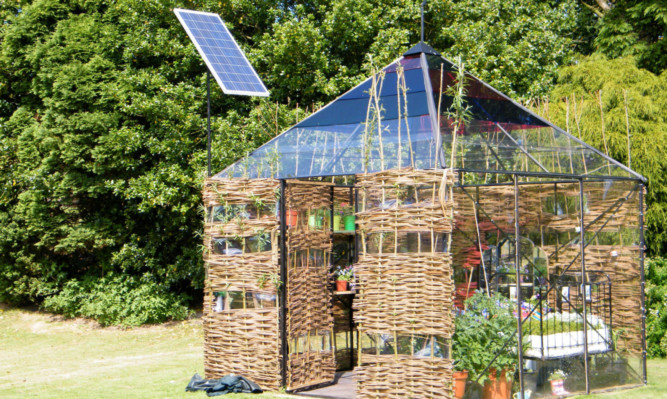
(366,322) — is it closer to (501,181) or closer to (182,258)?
(501,181)

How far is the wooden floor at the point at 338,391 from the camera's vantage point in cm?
914

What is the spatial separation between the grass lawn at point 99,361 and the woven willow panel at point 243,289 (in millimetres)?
510

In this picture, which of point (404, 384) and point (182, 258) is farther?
point (182, 258)

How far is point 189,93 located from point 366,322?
10.0m

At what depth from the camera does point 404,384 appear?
7953 millimetres

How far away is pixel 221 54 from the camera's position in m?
10.9

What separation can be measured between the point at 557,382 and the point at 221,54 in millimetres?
6441

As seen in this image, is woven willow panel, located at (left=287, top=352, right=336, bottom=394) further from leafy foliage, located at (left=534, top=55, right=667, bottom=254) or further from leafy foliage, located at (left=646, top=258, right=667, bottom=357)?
leafy foliage, located at (left=534, top=55, right=667, bottom=254)

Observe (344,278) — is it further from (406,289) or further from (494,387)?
(494,387)

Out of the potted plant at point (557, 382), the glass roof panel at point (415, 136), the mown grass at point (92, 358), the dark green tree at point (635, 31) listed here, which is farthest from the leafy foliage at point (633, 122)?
the mown grass at point (92, 358)

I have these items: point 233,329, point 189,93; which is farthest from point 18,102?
point 233,329

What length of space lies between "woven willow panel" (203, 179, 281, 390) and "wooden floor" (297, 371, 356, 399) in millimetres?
504

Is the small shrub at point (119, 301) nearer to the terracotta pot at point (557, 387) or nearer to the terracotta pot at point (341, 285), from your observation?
the terracotta pot at point (341, 285)

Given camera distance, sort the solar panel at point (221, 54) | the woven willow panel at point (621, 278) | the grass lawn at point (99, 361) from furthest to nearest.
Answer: the solar panel at point (221, 54) → the grass lawn at point (99, 361) → the woven willow panel at point (621, 278)
